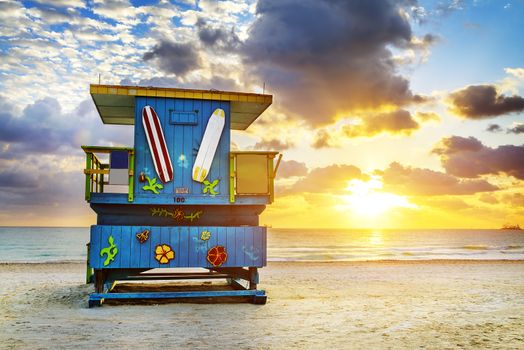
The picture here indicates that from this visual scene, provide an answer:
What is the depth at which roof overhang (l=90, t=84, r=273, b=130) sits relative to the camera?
12.2m

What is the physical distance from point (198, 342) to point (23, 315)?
5.00m

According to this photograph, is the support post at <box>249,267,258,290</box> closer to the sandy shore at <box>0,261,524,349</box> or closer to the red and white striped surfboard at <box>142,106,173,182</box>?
the sandy shore at <box>0,261,524,349</box>

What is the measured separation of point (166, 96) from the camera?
12.4 m

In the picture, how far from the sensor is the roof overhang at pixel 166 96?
12203 mm

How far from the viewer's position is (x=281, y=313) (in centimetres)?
1114

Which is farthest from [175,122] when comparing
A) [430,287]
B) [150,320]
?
[430,287]

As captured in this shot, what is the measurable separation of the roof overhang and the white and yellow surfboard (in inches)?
22.2

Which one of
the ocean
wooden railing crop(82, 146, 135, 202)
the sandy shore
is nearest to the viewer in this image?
the sandy shore

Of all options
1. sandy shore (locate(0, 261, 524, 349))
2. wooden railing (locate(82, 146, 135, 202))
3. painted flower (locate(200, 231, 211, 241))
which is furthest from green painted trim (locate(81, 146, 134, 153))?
sandy shore (locate(0, 261, 524, 349))

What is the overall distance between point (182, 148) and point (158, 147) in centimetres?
60

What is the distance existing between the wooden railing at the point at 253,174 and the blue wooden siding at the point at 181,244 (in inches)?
37.4

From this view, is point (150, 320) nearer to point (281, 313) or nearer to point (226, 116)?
point (281, 313)

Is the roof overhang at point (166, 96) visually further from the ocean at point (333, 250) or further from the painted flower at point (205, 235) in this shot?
the ocean at point (333, 250)

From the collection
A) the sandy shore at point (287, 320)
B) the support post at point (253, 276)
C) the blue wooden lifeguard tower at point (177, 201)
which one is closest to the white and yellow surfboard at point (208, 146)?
the blue wooden lifeguard tower at point (177, 201)
